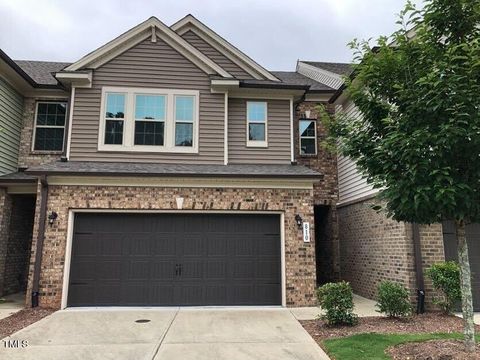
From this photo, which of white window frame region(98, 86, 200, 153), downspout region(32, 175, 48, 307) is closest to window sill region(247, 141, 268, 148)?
white window frame region(98, 86, 200, 153)

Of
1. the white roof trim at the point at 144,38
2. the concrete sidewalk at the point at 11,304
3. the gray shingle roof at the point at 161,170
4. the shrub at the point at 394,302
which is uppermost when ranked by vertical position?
the white roof trim at the point at 144,38

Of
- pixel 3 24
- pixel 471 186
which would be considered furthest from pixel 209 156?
pixel 3 24

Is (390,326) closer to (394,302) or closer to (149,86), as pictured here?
(394,302)

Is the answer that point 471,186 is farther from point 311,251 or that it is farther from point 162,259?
point 162,259

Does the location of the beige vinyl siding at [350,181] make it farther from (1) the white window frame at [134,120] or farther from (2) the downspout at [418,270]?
(1) the white window frame at [134,120]

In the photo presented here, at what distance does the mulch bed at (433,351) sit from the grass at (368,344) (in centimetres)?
17

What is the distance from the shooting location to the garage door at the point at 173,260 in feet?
30.8

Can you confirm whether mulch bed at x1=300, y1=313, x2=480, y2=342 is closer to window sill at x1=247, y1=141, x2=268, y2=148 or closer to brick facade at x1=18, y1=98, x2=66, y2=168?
window sill at x1=247, y1=141, x2=268, y2=148

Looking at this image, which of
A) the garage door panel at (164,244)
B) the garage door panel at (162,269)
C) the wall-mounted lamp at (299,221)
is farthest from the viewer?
the wall-mounted lamp at (299,221)

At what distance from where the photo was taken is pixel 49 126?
12211 millimetres

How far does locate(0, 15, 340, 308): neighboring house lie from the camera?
30.9 feet

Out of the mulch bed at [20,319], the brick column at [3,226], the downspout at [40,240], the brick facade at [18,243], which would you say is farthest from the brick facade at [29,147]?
the mulch bed at [20,319]

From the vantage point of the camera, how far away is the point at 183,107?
11.0 meters

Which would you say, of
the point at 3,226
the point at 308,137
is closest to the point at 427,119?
the point at 308,137
